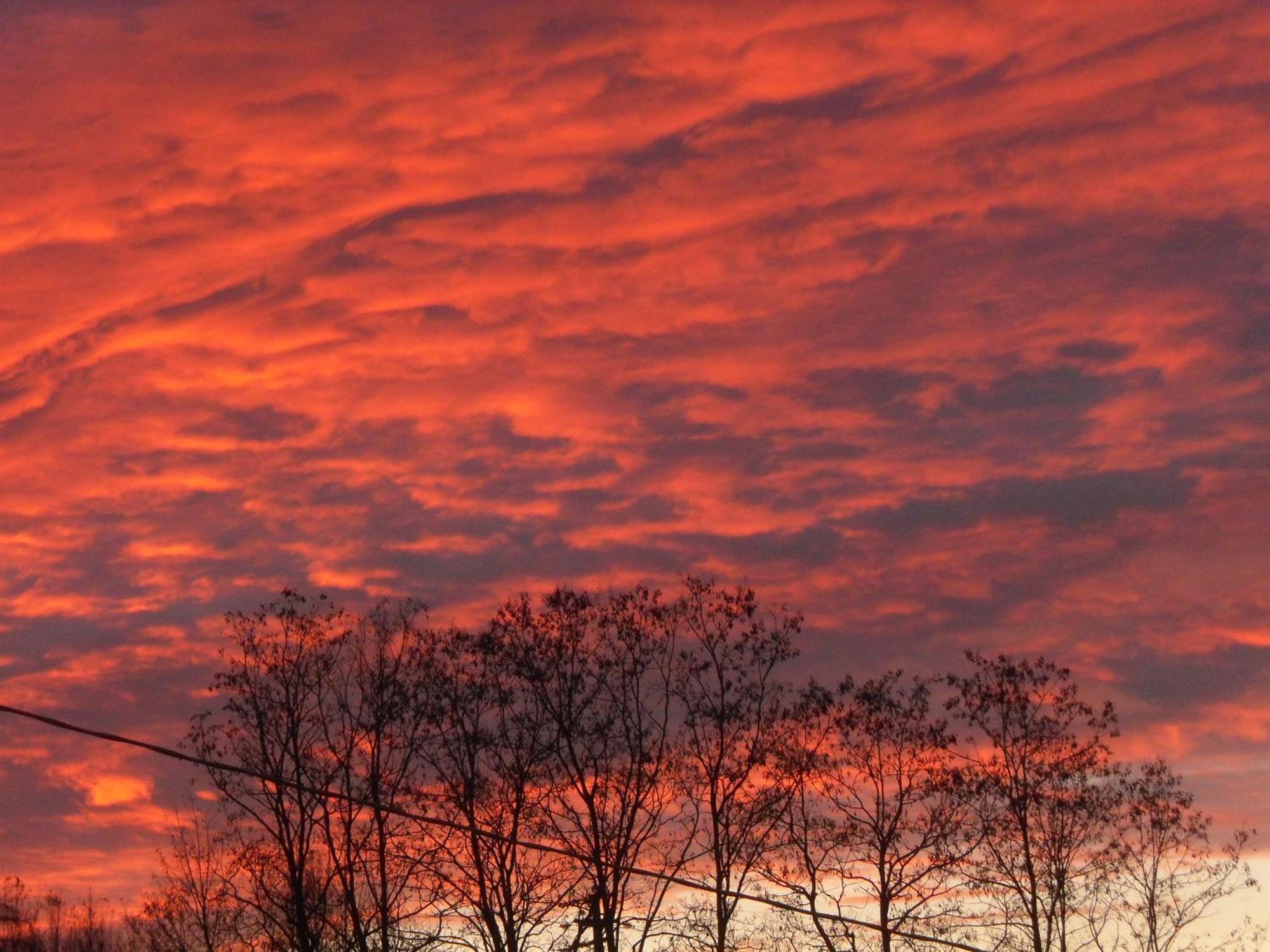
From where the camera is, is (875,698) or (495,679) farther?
(875,698)

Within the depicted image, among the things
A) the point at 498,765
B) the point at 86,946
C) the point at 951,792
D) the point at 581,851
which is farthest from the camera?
the point at 86,946

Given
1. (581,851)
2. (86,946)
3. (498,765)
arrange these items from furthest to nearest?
(86,946), (498,765), (581,851)

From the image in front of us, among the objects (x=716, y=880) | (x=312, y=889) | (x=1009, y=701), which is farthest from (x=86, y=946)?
(x=1009, y=701)

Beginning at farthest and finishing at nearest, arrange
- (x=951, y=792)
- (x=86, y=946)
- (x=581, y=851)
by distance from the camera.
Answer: (x=86, y=946) < (x=951, y=792) < (x=581, y=851)

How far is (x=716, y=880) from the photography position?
41.2 meters

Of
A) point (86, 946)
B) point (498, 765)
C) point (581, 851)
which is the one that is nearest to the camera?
point (581, 851)

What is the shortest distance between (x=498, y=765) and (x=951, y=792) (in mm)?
14314

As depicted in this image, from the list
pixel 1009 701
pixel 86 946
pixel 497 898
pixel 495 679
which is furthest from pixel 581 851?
pixel 86 946

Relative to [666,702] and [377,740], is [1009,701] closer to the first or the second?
[666,702]

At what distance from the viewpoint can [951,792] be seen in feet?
153

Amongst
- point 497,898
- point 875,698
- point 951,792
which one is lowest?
point 497,898

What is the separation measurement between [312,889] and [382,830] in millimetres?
4059

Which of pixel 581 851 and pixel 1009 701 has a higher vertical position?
pixel 1009 701

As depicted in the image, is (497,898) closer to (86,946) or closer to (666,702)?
(666,702)
